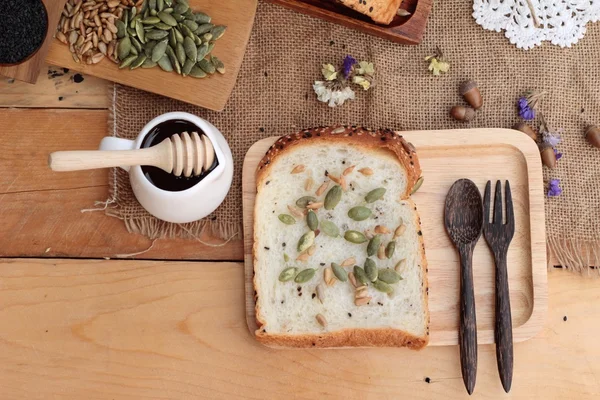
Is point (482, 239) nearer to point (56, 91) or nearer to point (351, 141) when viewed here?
point (351, 141)

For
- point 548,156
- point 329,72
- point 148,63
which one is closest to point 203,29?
point 148,63

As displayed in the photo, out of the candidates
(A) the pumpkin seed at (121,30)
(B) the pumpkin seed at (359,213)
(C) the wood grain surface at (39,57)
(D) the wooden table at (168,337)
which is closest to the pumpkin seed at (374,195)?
(B) the pumpkin seed at (359,213)

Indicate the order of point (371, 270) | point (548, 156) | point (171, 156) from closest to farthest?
point (171, 156) < point (371, 270) < point (548, 156)

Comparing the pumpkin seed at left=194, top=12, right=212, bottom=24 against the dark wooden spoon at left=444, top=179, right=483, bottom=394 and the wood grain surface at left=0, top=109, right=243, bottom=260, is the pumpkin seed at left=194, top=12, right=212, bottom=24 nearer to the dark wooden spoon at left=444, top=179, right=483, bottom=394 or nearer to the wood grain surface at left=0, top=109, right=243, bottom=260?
the wood grain surface at left=0, top=109, right=243, bottom=260

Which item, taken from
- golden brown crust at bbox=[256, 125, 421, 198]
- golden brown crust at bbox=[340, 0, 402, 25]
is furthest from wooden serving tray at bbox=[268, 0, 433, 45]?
golden brown crust at bbox=[256, 125, 421, 198]

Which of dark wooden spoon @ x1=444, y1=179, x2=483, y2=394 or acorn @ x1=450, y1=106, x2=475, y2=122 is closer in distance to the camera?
dark wooden spoon @ x1=444, y1=179, x2=483, y2=394

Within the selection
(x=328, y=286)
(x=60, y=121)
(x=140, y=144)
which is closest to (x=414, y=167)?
(x=328, y=286)
